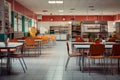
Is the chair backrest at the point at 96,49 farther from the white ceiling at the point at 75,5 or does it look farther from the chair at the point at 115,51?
the white ceiling at the point at 75,5

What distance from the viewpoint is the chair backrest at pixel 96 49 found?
5934 mm

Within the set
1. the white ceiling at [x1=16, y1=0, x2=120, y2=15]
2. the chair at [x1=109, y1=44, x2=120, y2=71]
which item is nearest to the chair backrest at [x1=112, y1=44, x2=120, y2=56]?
the chair at [x1=109, y1=44, x2=120, y2=71]

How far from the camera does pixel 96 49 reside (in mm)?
6016

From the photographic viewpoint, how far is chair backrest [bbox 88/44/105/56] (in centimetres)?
593

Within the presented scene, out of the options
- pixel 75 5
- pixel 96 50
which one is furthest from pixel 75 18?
pixel 96 50

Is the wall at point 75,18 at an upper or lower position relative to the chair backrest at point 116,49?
upper

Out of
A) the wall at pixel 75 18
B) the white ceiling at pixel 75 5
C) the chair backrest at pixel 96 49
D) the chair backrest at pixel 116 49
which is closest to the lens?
the chair backrest at pixel 96 49

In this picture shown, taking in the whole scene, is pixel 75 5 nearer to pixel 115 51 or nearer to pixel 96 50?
pixel 115 51

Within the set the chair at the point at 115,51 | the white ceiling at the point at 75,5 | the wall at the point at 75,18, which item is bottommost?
the chair at the point at 115,51

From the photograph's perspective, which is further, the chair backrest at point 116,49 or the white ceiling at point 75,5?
the white ceiling at point 75,5

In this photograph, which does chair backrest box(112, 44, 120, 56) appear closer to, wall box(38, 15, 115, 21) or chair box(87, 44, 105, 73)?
chair box(87, 44, 105, 73)

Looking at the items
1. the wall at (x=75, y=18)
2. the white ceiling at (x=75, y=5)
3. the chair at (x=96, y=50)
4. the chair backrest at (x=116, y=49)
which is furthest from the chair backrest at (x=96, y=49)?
the wall at (x=75, y=18)

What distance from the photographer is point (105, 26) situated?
1408 centimetres

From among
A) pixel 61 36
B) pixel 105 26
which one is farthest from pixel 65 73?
pixel 61 36
